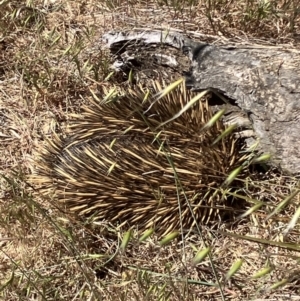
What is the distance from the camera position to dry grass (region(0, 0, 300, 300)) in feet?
6.54

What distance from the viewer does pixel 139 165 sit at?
2275 mm

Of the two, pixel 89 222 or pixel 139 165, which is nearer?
pixel 89 222

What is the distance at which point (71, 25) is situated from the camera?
134 inches

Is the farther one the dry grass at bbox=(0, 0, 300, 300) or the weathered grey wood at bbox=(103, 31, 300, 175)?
the weathered grey wood at bbox=(103, 31, 300, 175)

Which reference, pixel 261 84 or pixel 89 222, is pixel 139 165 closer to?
pixel 89 222

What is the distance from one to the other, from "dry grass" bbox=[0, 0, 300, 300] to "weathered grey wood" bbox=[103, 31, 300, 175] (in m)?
0.15

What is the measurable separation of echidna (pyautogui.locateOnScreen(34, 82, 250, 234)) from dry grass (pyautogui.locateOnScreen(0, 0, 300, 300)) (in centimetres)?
9

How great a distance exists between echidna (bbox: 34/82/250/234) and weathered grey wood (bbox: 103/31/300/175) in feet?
0.46

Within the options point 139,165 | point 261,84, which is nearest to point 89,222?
point 139,165

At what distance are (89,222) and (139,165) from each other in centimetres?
34

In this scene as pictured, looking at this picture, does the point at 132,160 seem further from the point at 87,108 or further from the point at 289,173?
the point at 289,173

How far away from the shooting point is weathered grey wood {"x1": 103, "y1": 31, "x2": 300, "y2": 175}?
2.31 meters

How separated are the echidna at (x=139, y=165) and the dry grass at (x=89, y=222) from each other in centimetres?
9

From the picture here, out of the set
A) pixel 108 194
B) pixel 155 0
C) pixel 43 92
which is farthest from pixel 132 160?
pixel 155 0
